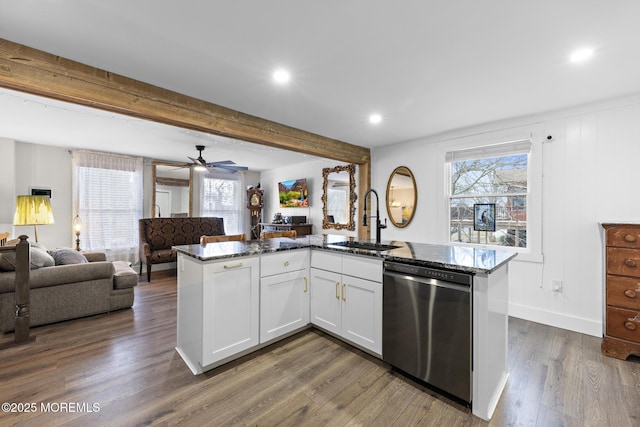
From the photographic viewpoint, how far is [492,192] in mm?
3502

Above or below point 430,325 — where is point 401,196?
above

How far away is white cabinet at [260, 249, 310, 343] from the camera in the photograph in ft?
7.84

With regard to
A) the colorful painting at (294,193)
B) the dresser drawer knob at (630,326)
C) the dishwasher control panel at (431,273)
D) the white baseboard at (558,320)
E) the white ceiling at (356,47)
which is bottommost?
the white baseboard at (558,320)

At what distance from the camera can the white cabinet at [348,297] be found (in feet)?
7.25

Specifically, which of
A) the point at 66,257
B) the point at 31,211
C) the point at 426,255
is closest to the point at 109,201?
the point at 31,211

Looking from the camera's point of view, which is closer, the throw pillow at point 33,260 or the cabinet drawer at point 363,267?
the cabinet drawer at point 363,267

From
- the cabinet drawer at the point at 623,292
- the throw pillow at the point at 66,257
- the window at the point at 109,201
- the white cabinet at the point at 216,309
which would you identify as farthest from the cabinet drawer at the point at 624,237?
the window at the point at 109,201

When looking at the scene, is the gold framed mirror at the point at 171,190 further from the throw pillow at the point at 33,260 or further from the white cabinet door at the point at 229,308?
the white cabinet door at the point at 229,308

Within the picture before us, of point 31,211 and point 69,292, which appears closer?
point 69,292

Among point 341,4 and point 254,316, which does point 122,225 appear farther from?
point 341,4

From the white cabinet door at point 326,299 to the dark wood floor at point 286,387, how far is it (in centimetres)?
19

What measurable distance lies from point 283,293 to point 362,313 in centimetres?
74

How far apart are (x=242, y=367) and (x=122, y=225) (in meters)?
4.60

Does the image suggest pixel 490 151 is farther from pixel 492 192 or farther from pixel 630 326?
pixel 630 326
